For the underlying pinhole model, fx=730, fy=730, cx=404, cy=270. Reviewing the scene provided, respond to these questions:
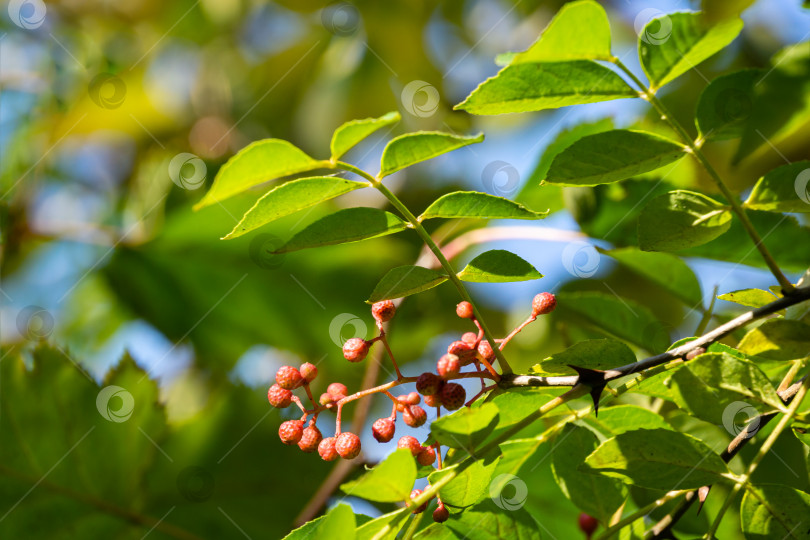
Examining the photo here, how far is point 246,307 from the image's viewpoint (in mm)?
2197

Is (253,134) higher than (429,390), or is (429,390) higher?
(253,134)

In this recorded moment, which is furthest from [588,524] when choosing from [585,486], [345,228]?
[345,228]

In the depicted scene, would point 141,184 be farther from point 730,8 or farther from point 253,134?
point 730,8

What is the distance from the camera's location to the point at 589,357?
2.90 ft

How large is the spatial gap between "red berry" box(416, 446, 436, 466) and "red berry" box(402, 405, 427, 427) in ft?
0.14

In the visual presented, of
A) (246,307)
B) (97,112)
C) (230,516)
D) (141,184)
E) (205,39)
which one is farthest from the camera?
(205,39)

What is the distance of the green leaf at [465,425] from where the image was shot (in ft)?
2.53

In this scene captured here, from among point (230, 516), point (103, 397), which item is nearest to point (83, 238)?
point (103, 397)

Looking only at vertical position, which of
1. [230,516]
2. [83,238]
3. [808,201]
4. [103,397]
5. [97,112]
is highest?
[97,112]

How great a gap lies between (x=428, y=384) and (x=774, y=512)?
0.44 metres

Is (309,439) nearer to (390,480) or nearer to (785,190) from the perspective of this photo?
(390,480)

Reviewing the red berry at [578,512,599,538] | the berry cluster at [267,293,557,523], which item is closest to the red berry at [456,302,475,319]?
the berry cluster at [267,293,557,523]

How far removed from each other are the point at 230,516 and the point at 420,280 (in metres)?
1.13

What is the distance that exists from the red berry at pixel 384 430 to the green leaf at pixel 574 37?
473 millimetres
